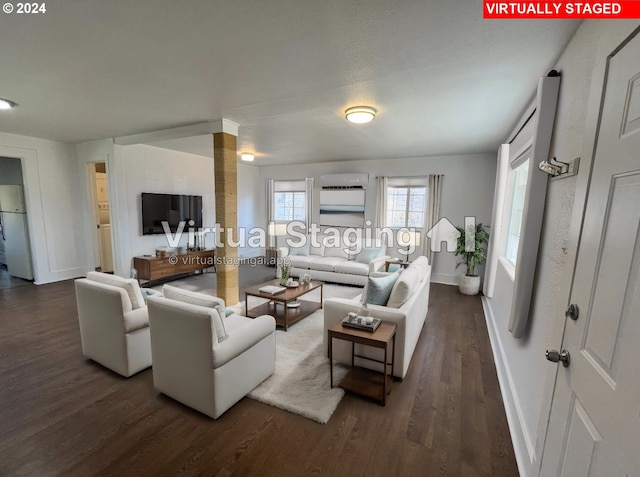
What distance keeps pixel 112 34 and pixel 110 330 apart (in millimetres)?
2203

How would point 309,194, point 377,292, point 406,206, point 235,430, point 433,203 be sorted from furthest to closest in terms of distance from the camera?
A: point 309,194
point 406,206
point 433,203
point 377,292
point 235,430

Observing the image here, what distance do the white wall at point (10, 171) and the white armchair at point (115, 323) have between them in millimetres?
4320

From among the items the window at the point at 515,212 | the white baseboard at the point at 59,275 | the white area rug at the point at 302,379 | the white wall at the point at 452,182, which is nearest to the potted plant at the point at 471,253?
the white wall at the point at 452,182

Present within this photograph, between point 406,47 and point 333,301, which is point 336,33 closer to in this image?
point 406,47

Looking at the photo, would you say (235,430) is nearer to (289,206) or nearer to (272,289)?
(272,289)

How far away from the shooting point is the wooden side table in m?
2.06

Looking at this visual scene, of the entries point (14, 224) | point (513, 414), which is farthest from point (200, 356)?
point (14, 224)

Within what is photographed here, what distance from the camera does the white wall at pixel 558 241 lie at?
1.12 meters

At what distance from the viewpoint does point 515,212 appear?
3.48 metres

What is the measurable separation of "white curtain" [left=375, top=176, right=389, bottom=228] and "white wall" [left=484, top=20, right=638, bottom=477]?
13.1 feet

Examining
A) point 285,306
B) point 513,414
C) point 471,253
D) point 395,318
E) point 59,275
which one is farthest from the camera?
point 59,275

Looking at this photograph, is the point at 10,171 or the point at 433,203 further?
the point at 433,203

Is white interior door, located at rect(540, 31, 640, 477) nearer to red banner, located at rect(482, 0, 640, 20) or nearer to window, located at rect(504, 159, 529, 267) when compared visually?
red banner, located at rect(482, 0, 640, 20)

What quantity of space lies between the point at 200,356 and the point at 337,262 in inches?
145
